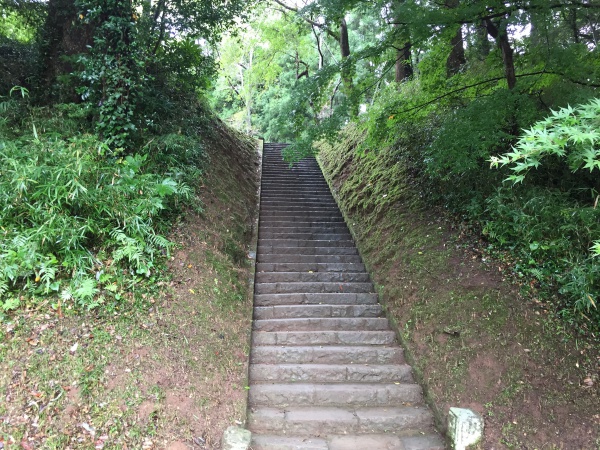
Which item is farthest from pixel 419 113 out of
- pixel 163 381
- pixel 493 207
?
pixel 163 381

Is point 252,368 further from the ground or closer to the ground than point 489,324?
closer to the ground

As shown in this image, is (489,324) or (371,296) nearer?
(489,324)

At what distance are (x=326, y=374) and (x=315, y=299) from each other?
5.43 ft

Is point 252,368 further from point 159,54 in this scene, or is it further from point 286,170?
point 286,170

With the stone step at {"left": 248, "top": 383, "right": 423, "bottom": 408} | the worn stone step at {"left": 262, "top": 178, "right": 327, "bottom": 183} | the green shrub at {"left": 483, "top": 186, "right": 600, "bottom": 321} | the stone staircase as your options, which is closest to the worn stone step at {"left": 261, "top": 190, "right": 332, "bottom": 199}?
the worn stone step at {"left": 262, "top": 178, "right": 327, "bottom": 183}

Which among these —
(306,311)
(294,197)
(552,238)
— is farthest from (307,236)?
(552,238)

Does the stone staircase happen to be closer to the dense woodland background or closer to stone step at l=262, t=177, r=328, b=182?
the dense woodland background

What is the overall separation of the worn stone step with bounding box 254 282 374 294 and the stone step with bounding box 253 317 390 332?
2.88ft

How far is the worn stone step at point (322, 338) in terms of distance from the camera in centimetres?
545

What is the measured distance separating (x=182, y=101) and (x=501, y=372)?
387 inches

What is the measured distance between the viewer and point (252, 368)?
16.1 ft

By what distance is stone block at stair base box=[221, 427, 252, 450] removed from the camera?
143 inches

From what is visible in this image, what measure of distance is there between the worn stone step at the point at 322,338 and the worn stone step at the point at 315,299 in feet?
2.72

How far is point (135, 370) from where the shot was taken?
3.90 meters
